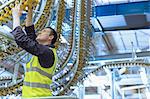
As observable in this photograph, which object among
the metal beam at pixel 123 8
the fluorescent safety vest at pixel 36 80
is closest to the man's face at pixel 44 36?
the fluorescent safety vest at pixel 36 80

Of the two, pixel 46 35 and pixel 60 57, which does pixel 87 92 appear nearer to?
pixel 60 57

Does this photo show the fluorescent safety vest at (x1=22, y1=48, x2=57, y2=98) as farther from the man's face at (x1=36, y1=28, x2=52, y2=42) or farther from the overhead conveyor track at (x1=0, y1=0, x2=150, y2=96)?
the overhead conveyor track at (x1=0, y1=0, x2=150, y2=96)

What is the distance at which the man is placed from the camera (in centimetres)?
169

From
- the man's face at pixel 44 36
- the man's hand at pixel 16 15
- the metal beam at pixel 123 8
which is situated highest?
the metal beam at pixel 123 8

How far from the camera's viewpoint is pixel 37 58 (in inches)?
70.1

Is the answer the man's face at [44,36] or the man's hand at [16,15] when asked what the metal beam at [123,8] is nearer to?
the man's face at [44,36]

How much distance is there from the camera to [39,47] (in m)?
1.73

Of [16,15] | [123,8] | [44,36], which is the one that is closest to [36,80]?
[44,36]

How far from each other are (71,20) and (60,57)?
36 centimetres

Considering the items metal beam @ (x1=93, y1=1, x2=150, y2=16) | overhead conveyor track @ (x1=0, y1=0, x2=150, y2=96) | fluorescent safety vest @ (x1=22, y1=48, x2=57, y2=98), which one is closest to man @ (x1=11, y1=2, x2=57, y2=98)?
fluorescent safety vest @ (x1=22, y1=48, x2=57, y2=98)

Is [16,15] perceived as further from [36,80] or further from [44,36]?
[36,80]

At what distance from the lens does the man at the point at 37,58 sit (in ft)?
5.56

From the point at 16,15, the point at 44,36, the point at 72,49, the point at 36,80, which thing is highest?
the point at 16,15

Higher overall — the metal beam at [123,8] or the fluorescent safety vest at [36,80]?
Result: the metal beam at [123,8]
